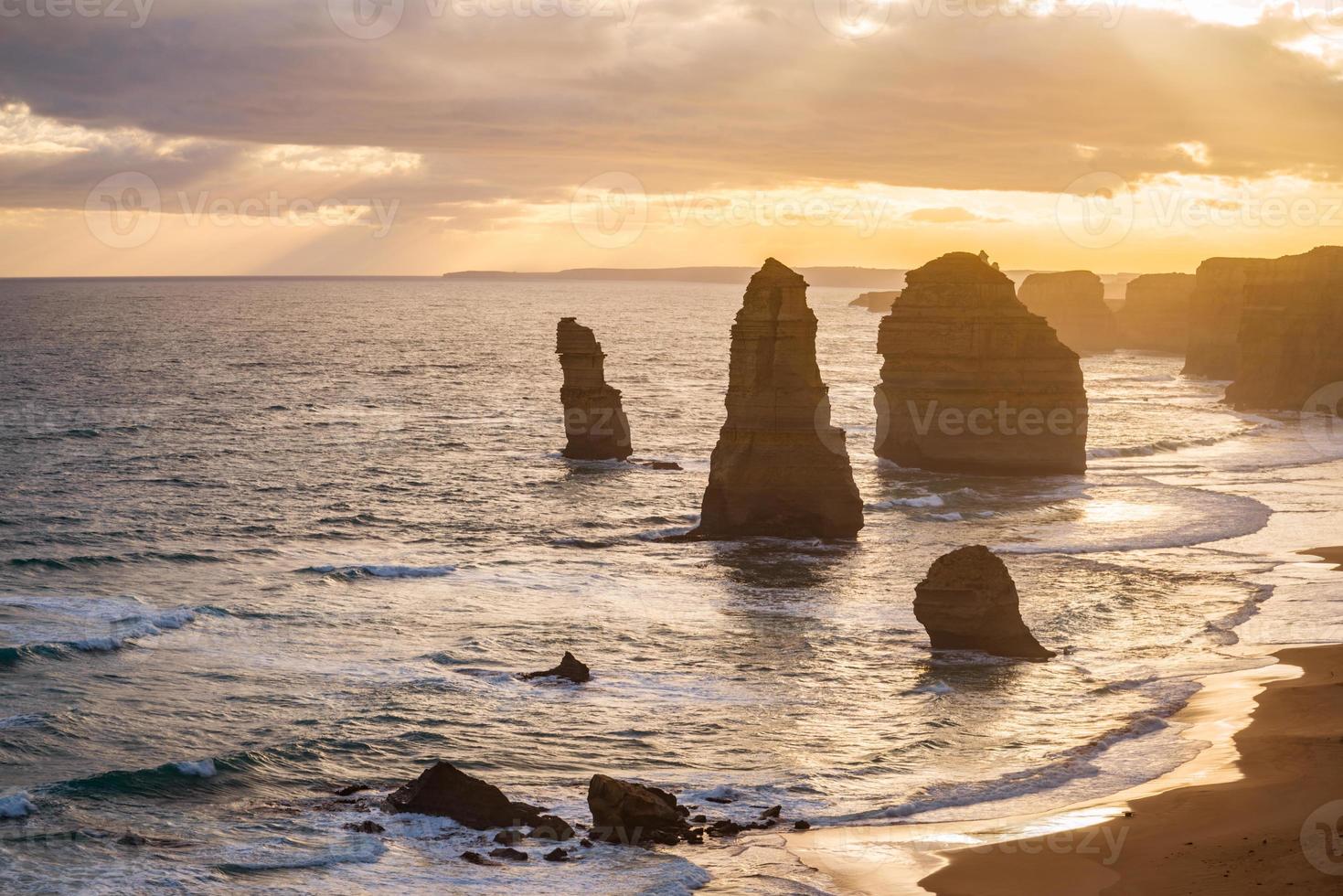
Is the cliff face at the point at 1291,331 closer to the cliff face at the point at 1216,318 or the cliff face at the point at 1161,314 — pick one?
the cliff face at the point at 1216,318

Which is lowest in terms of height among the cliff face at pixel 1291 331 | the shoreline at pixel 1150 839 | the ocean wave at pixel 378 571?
the shoreline at pixel 1150 839

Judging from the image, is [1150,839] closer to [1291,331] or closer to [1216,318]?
[1291,331]

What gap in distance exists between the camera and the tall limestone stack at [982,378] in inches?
2574

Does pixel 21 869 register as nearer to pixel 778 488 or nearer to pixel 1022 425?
pixel 778 488

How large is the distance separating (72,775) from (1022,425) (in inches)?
1976

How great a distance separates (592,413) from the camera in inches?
2803

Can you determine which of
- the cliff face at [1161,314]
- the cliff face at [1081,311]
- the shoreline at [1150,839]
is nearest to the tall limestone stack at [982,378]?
the shoreline at [1150,839]

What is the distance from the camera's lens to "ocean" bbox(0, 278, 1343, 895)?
78.2 ft

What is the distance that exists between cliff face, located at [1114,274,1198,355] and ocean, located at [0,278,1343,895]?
12263cm

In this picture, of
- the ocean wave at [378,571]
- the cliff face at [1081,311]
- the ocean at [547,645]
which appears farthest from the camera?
the cliff face at [1081,311]

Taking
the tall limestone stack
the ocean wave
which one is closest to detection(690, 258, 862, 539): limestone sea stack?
the ocean wave

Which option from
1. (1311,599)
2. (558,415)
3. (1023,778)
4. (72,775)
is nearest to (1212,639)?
(1311,599)

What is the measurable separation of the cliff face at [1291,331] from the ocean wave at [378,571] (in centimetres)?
7594

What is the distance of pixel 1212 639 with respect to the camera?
36125mm
